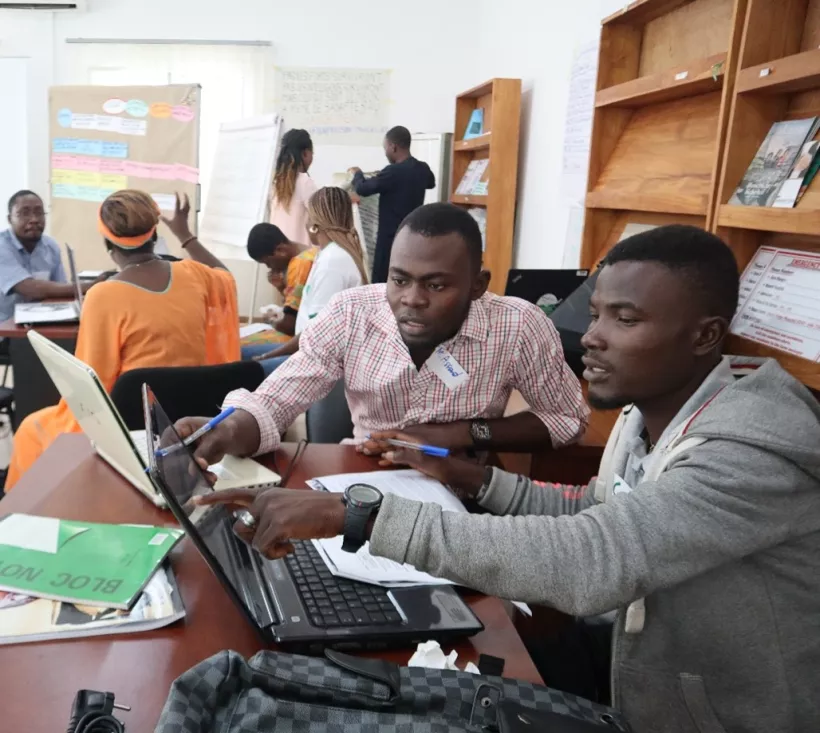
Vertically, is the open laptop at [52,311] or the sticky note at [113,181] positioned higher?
the sticky note at [113,181]

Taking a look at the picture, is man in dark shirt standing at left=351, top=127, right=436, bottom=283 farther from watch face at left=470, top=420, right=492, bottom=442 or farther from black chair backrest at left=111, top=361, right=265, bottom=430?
watch face at left=470, top=420, right=492, bottom=442

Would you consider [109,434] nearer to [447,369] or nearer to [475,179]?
[447,369]

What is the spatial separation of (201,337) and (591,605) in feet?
5.86

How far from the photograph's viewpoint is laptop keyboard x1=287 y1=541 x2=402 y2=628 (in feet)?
2.96

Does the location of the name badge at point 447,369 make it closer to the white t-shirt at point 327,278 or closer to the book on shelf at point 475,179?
the white t-shirt at point 327,278

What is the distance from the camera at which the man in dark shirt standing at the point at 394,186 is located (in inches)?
195

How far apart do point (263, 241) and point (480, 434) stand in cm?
234

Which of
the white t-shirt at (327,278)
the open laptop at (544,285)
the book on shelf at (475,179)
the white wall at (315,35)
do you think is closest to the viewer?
the open laptop at (544,285)

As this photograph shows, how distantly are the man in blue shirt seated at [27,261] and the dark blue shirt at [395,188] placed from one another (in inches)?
81.0

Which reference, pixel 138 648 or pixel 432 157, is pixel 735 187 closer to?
pixel 138 648

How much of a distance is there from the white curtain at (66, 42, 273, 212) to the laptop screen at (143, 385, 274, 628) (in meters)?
5.07

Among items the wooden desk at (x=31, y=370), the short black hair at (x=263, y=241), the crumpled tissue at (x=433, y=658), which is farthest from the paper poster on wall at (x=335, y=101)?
the crumpled tissue at (x=433, y=658)

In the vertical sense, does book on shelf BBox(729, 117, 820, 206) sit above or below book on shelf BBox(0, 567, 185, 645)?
above

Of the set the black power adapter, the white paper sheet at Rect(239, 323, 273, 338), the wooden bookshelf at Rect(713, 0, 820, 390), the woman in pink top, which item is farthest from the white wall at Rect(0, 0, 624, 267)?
the black power adapter
